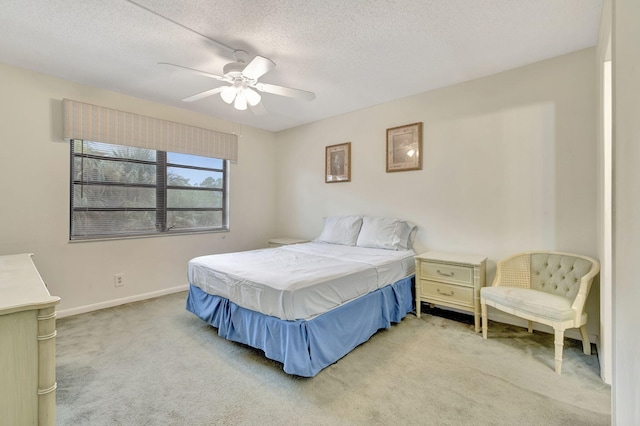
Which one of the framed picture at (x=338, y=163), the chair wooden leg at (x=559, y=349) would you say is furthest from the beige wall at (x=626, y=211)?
the framed picture at (x=338, y=163)

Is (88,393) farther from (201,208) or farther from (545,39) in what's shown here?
(545,39)

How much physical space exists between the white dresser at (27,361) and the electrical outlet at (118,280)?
256 centimetres

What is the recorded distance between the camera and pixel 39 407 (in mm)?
1041

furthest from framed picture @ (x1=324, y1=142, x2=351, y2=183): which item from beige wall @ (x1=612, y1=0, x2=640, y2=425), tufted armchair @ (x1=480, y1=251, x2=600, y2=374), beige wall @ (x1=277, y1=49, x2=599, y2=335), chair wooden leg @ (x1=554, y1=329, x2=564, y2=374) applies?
beige wall @ (x1=612, y1=0, x2=640, y2=425)

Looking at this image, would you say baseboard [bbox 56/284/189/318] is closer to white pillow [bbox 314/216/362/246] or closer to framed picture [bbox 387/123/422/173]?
white pillow [bbox 314/216/362/246]

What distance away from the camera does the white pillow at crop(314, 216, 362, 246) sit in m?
3.69

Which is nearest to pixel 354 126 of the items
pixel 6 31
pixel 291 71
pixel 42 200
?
pixel 291 71

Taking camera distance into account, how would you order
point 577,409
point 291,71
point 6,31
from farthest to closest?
point 291,71 < point 6,31 < point 577,409

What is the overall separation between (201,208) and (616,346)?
4.28 m

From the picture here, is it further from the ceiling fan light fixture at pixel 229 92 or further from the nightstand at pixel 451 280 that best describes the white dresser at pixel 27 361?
the nightstand at pixel 451 280

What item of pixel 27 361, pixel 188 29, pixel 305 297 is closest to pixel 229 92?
pixel 188 29

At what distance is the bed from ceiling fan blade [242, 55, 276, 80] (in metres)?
1.55

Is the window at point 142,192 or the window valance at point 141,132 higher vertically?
the window valance at point 141,132

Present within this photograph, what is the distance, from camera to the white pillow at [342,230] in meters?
3.69
